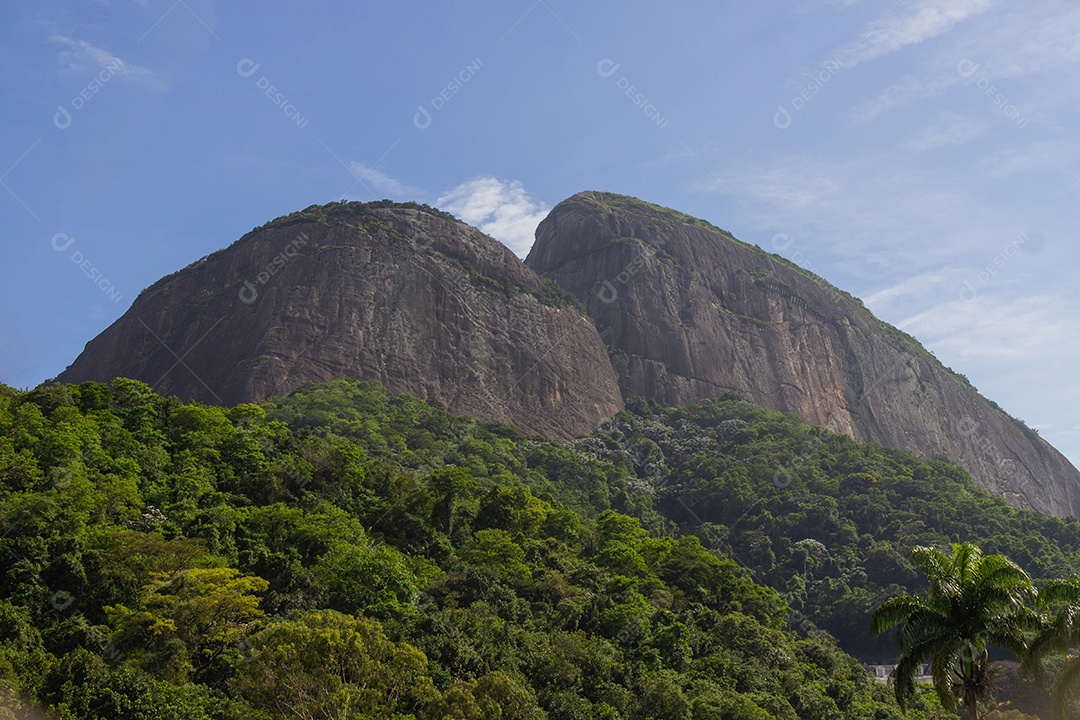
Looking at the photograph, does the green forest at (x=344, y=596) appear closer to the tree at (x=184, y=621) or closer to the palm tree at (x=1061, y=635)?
the tree at (x=184, y=621)

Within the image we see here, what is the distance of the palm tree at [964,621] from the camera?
18.0m

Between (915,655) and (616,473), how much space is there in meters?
72.6

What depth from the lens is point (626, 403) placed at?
115m

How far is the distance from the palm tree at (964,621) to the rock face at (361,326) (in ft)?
239

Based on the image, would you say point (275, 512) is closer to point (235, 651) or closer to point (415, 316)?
point (235, 651)

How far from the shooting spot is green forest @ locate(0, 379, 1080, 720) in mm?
24547

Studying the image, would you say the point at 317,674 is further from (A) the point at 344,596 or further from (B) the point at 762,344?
(B) the point at 762,344

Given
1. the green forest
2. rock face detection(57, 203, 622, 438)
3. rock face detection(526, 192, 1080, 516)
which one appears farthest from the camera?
rock face detection(526, 192, 1080, 516)

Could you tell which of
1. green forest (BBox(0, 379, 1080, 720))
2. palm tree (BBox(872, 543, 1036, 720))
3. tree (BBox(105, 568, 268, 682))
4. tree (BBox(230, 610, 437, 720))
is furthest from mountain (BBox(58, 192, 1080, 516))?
palm tree (BBox(872, 543, 1036, 720))

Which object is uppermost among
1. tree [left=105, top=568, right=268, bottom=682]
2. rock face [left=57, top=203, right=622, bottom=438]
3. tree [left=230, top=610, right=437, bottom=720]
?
rock face [left=57, top=203, right=622, bottom=438]

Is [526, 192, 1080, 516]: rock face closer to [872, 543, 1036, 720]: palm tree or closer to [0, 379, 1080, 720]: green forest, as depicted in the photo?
[0, 379, 1080, 720]: green forest

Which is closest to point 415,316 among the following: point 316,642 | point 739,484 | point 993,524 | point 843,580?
point 739,484

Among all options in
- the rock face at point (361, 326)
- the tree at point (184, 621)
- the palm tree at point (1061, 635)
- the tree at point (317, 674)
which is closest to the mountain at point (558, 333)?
the rock face at point (361, 326)

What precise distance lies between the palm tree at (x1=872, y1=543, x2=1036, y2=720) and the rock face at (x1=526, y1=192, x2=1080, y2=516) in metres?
98.4
